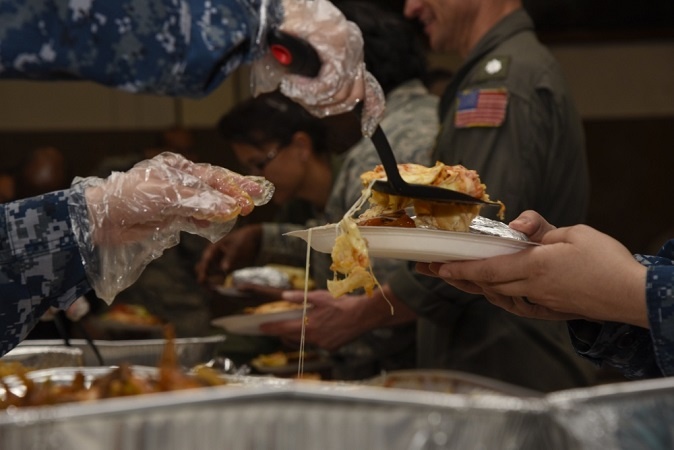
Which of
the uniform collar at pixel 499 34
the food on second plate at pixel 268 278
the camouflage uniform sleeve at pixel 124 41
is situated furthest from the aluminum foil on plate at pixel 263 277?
the camouflage uniform sleeve at pixel 124 41

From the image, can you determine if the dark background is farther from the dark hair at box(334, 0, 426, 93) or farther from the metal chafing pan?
the metal chafing pan

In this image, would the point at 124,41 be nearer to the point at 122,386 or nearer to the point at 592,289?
the point at 122,386

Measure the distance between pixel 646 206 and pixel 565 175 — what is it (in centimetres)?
422

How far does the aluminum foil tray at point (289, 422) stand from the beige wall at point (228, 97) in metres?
5.57

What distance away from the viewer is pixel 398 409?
3.06 ft

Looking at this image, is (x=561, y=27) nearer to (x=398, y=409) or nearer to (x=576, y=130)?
(x=576, y=130)

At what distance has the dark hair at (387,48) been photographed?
327cm

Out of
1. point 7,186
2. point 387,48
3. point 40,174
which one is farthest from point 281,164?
point 40,174

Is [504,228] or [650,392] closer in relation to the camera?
[650,392]

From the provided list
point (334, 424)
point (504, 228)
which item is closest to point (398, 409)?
point (334, 424)

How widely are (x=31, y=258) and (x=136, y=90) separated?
32 centimetres

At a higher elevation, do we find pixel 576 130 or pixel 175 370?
pixel 576 130

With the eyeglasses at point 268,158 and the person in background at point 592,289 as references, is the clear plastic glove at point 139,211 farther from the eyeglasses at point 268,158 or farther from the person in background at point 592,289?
the eyeglasses at point 268,158

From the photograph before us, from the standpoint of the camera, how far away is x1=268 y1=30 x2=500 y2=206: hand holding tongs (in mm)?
1592
